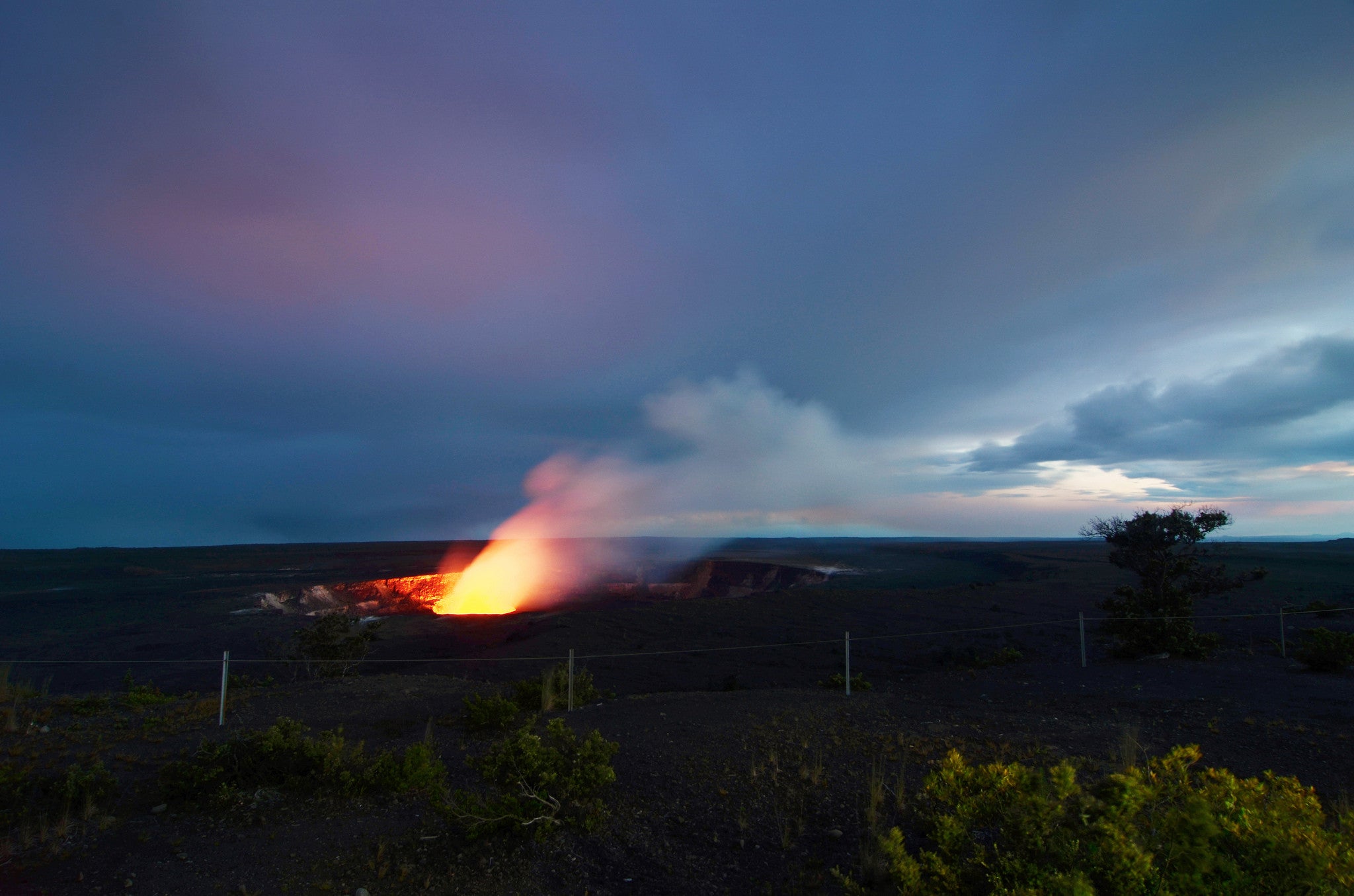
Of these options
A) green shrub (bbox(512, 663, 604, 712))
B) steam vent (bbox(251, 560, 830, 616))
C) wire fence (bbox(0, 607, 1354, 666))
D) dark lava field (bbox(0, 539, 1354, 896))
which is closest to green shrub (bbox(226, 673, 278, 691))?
wire fence (bbox(0, 607, 1354, 666))

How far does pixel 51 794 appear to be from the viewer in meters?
6.84

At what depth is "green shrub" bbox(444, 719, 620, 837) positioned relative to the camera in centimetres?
552

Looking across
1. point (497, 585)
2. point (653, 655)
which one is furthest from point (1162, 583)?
point (497, 585)

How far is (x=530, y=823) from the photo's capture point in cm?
555

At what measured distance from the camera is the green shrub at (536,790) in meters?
5.52

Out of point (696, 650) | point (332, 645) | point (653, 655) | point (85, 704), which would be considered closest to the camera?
point (85, 704)

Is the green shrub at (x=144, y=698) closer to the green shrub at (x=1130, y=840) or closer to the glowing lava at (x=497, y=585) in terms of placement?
the green shrub at (x=1130, y=840)

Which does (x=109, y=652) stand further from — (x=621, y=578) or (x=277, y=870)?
(x=621, y=578)

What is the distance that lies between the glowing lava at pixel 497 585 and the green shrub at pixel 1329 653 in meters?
30.7

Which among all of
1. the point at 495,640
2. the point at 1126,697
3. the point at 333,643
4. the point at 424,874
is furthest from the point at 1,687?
→ the point at 1126,697

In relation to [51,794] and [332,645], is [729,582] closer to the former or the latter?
[332,645]

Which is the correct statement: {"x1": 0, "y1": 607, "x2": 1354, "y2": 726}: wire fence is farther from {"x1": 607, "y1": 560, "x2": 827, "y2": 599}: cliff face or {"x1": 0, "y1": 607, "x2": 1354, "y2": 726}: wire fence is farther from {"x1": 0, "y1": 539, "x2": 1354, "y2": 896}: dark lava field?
{"x1": 607, "y1": 560, "x2": 827, "y2": 599}: cliff face

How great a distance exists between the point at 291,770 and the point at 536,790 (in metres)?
3.33

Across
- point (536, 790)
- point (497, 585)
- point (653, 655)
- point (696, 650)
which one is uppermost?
point (536, 790)
